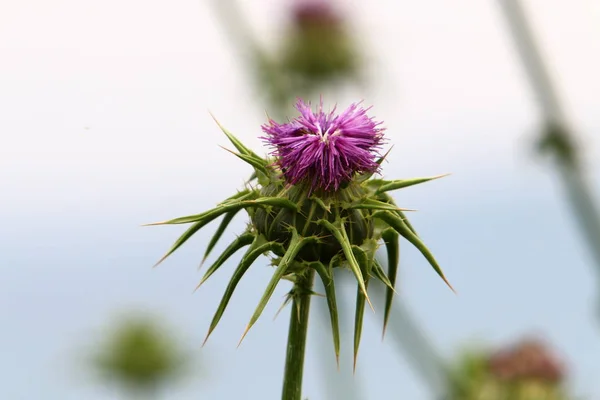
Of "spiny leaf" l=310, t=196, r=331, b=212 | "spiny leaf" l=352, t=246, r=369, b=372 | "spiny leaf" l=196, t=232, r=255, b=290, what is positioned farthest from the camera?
"spiny leaf" l=310, t=196, r=331, b=212

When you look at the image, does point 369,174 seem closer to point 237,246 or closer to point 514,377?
point 237,246

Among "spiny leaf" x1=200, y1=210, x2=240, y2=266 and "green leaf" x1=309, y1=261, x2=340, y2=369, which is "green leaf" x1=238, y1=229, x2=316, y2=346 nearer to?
"green leaf" x1=309, y1=261, x2=340, y2=369

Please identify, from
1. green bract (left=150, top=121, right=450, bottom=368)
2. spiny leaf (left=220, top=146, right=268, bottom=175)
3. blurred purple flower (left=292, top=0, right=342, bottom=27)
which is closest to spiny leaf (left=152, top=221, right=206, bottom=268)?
green bract (left=150, top=121, right=450, bottom=368)

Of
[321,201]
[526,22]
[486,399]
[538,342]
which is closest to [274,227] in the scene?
[321,201]

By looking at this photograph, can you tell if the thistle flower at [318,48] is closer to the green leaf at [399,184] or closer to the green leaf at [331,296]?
the green leaf at [399,184]

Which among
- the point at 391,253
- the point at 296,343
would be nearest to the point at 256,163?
the point at 391,253

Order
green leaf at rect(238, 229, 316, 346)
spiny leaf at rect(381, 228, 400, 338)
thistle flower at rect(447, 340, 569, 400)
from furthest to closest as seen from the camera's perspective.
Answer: thistle flower at rect(447, 340, 569, 400) → spiny leaf at rect(381, 228, 400, 338) → green leaf at rect(238, 229, 316, 346)

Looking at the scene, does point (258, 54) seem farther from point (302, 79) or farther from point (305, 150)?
point (305, 150)
